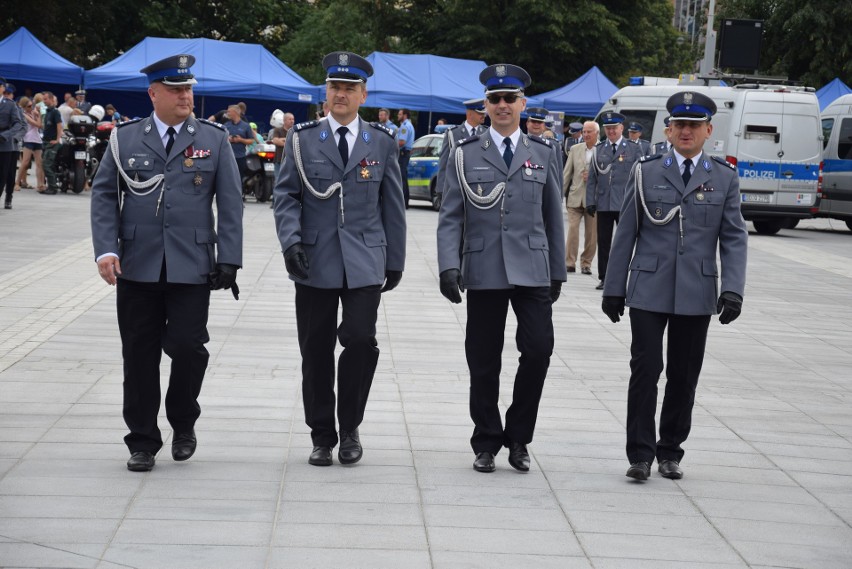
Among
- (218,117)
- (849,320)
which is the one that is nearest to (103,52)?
(218,117)

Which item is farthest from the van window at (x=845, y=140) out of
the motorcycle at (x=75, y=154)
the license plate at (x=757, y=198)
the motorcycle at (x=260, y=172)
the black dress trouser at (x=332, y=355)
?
the black dress trouser at (x=332, y=355)

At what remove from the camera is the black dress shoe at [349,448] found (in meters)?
6.33

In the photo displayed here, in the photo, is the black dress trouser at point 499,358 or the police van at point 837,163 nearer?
the black dress trouser at point 499,358

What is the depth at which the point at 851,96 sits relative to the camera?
28344 millimetres

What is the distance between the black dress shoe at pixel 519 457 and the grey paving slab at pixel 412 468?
0.06 m

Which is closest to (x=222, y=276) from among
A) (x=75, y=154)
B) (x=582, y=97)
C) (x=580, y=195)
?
(x=580, y=195)

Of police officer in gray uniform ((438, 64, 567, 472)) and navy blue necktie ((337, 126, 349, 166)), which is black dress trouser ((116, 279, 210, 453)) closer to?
navy blue necktie ((337, 126, 349, 166))

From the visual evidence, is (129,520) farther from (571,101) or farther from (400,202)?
(571,101)

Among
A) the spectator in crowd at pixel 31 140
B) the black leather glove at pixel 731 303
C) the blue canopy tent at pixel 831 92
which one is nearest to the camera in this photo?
the black leather glove at pixel 731 303

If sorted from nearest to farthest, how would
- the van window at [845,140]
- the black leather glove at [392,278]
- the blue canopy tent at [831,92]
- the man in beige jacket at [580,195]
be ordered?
the black leather glove at [392,278] → the man in beige jacket at [580,195] → the van window at [845,140] → the blue canopy tent at [831,92]

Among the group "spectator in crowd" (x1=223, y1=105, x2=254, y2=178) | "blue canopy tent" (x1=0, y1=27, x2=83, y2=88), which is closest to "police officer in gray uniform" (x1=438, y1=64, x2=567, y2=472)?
"spectator in crowd" (x1=223, y1=105, x2=254, y2=178)

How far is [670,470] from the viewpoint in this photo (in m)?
6.38

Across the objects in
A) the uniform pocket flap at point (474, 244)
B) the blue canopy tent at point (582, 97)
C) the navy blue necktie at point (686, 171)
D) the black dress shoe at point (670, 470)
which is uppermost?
the navy blue necktie at point (686, 171)

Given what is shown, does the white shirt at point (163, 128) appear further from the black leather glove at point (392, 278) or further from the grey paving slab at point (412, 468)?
the grey paving slab at point (412, 468)
